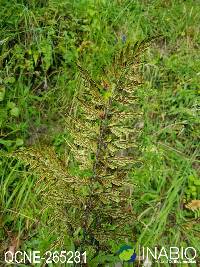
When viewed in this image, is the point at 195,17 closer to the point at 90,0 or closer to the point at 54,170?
the point at 90,0

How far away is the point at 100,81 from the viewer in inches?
119

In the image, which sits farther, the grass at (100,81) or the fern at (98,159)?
the grass at (100,81)

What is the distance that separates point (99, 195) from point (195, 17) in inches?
104

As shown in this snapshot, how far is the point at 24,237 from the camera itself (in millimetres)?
2521

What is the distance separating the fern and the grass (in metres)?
0.35

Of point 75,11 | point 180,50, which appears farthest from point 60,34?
point 180,50

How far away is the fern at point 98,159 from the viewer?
157 cm

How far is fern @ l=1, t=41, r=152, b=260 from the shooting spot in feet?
5.14

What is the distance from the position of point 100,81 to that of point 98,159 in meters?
1.40

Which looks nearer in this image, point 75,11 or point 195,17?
point 75,11

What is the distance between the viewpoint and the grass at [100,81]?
2.61 metres

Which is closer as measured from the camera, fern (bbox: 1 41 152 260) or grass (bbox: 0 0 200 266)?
fern (bbox: 1 41 152 260)

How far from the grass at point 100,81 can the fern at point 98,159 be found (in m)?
0.35

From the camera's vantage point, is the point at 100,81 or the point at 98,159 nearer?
the point at 98,159
